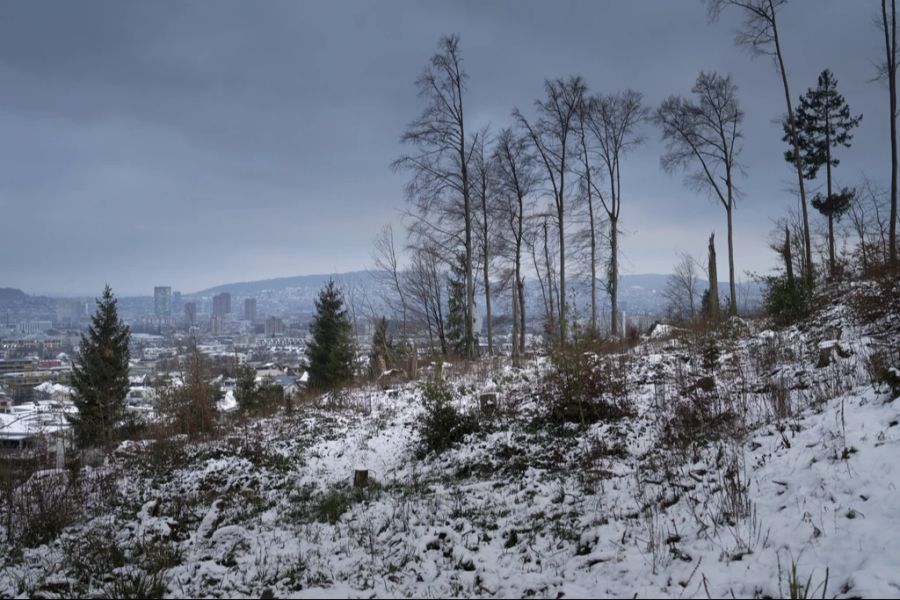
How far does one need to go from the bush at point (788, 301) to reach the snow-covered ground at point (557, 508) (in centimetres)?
278

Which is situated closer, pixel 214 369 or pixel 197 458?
pixel 197 458

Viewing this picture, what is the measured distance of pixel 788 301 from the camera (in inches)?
438

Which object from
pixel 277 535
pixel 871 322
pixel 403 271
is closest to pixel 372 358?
pixel 403 271

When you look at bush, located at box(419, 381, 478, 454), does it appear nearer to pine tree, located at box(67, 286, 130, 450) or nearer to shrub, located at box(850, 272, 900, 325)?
shrub, located at box(850, 272, 900, 325)

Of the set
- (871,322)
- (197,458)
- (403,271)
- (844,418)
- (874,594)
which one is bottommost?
(197,458)

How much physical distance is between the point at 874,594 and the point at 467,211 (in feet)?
54.2

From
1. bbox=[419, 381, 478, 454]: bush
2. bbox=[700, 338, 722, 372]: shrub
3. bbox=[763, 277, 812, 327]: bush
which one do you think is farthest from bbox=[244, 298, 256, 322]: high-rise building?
bbox=[700, 338, 722, 372]: shrub

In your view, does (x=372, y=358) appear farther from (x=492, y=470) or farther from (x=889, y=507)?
(x=889, y=507)

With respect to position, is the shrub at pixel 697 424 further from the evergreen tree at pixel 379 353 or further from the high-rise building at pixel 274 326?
the high-rise building at pixel 274 326

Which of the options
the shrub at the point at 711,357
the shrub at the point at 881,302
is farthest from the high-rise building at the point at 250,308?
the shrub at the point at 881,302

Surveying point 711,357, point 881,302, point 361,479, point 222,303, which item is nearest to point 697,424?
point 711,357

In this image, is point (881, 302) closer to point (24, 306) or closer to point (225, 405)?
point (225, 405)

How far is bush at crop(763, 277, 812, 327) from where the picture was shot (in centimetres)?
1112

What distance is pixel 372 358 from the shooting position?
19266 millimetres
